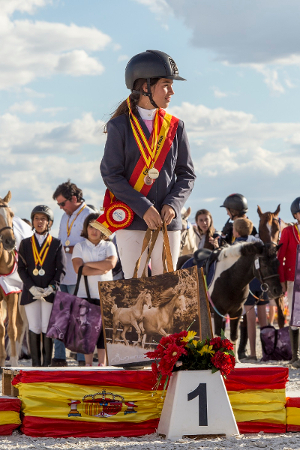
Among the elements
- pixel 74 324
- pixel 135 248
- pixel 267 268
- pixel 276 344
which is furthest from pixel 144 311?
pixel 276 344

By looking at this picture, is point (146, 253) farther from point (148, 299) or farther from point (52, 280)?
point (52, 280)

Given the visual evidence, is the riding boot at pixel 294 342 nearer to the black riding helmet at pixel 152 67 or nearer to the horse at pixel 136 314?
the horse at pixel 136 314

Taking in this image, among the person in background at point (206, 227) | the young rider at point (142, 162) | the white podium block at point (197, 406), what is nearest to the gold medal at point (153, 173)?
the young rider at point (142, 162)

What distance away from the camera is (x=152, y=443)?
4.53 metres

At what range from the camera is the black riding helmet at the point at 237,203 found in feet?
36.6

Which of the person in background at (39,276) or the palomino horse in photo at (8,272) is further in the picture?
the palomino horse in photo at (8,272)

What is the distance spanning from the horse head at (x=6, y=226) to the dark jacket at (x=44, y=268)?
165 millimetres

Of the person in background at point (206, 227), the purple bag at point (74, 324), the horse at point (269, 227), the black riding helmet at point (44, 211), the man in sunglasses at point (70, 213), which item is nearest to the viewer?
the purple bag at point (74, 324)

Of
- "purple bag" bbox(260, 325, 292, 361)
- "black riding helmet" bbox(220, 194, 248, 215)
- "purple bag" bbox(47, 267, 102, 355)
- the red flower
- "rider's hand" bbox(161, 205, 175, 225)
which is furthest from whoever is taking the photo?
"black riding helmet" bbox(220, 194, 248, 215)

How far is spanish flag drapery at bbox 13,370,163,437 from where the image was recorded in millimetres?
4855

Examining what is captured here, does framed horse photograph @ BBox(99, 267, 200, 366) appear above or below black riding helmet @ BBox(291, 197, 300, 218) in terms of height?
below

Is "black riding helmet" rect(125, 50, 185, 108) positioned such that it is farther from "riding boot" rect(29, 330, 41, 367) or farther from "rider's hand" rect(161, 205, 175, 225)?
"riding boot" rect(29, 330, 41, 367)

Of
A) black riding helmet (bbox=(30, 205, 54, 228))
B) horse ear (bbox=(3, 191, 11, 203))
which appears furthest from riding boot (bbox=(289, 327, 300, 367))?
horse ear (bbox=(3, 191, 11, 203))

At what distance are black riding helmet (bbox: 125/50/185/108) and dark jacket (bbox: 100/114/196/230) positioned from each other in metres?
0.31
